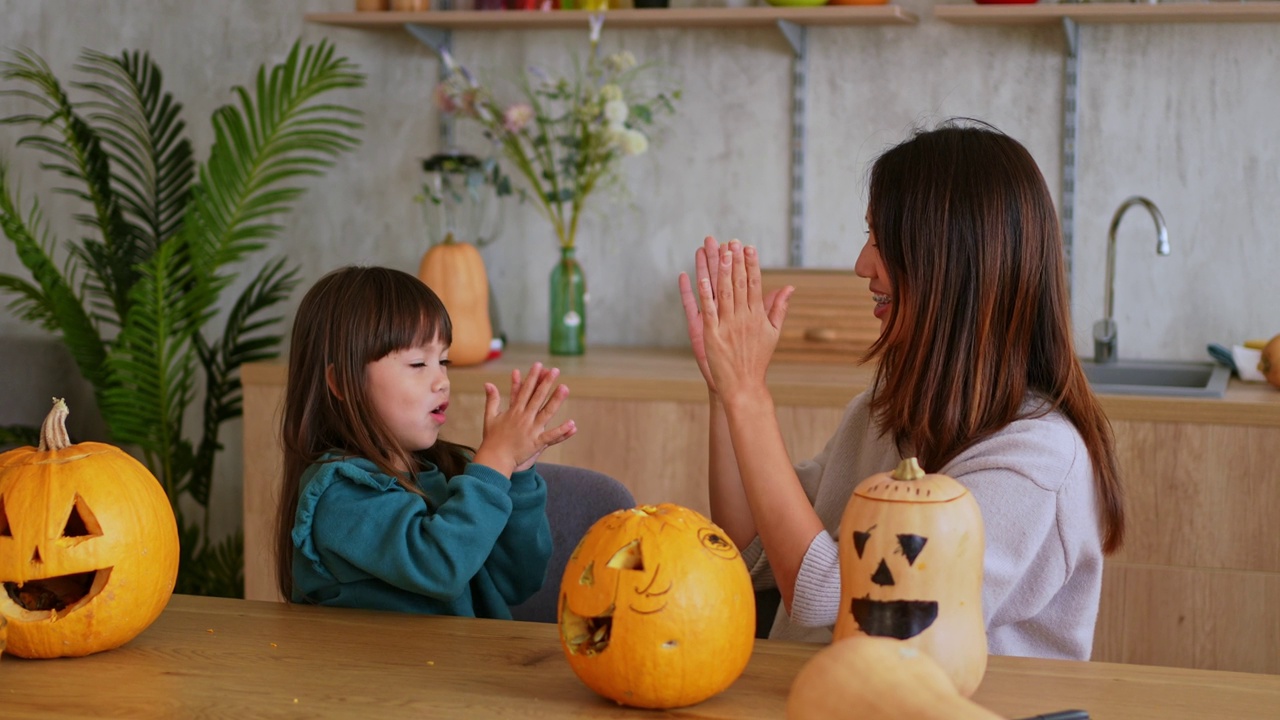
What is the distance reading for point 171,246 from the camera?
2.96 metres

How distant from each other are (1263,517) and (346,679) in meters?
1.86

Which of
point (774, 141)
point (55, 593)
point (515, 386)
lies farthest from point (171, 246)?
point (55, 593)

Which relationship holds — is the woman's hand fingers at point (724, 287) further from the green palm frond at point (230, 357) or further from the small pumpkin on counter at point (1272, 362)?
the green palm frond at point (230, 357)

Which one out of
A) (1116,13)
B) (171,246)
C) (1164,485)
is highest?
(1116,13)

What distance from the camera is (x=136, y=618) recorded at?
1.15m

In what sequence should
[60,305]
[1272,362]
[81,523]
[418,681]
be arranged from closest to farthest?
[418,681]
[81,523]
[1272,362]
[60,305]

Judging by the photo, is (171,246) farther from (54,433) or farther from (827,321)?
(54,433)

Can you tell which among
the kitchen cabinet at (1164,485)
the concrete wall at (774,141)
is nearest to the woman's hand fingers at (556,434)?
the kitchen cabinet at (1164,485)

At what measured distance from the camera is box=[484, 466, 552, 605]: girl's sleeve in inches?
59.0

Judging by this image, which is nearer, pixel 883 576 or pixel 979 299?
pixel 883 576

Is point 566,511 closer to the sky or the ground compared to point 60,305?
closer to the ground

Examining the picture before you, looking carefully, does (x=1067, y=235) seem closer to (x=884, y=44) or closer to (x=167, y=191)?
(x=884, y=44)

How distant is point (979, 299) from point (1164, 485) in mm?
1197

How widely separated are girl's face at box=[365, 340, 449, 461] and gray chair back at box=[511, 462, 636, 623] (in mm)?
235
